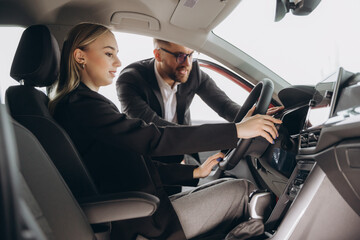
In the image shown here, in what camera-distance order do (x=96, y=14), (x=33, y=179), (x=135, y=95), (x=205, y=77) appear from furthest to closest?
(x=205, y=77) < (x=135, y=95) < (x=96, y=14) < (x=33, y=179)

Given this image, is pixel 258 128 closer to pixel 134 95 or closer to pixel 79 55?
pixel 79 55

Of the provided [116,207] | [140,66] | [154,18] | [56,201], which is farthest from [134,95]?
[56,201]

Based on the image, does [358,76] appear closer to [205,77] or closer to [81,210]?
[81,210]

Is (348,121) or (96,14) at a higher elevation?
(96,14)

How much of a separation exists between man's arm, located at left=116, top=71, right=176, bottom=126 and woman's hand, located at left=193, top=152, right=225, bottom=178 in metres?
0.68

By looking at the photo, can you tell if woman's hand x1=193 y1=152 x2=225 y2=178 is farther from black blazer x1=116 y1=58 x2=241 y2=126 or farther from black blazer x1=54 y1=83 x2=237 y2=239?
black blazer x1=116 y1=58 x2=241 y2=126

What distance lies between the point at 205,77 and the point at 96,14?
98 centimetres

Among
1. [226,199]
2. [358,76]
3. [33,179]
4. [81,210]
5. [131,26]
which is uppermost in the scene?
[131,26]

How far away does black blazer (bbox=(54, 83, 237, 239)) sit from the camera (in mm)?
1146

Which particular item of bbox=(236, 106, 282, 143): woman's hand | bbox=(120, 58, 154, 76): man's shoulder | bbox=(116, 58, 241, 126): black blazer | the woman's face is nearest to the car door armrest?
bbox=(236, 106, 282, 143): woman's hand

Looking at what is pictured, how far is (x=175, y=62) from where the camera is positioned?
2229 millimetres

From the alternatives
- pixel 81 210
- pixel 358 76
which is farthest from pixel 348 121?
pixel 81 210

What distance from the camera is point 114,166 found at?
121 centimetres

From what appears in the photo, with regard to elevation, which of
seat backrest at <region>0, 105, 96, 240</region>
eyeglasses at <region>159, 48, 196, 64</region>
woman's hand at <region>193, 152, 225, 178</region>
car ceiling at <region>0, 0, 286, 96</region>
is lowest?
woman's hand at <region>193, 152, 225, 178</region>
